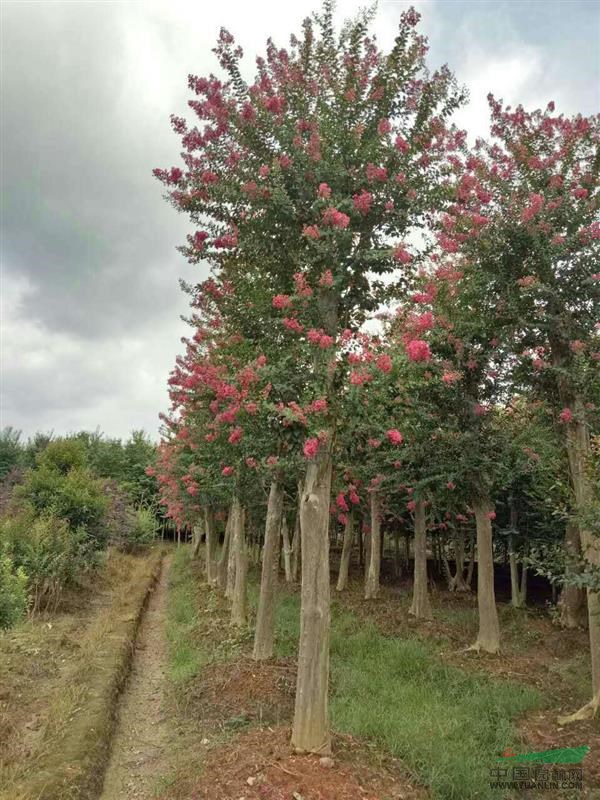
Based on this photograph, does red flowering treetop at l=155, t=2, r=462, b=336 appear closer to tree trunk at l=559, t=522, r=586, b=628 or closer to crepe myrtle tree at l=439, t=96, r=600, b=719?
crepe myrtle tree at l=439, t=96, r=600, b=719

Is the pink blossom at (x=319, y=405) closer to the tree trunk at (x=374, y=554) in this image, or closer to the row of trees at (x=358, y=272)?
the row of trees at (x=358, y=272)

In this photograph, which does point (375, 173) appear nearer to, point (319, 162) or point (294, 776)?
point (319, 162)

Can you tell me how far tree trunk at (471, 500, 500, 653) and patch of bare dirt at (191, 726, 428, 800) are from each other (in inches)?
291

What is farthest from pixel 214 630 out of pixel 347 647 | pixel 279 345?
pixel 279 345

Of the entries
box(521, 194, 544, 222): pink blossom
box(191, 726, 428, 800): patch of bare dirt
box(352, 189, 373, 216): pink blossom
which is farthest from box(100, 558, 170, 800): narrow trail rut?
box(521, 194, 544, 222): pink blossom

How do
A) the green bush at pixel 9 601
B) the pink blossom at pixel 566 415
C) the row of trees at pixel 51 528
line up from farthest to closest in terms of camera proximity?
the row of trees at pixel 51 528, the pink blossom at pixel 566 415, the green bush at pixel 9 601

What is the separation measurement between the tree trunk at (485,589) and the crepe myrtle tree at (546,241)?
333 centimetres

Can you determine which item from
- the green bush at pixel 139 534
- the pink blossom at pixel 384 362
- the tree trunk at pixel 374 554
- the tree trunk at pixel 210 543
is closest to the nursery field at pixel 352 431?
the pink blossom at pixel 384 362

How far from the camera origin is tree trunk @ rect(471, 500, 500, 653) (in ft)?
41.3

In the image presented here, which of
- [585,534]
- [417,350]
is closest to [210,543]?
[585,534]

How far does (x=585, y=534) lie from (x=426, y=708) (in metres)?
4.13

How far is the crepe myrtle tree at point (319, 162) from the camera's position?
7.06m

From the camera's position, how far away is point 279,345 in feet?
24.6

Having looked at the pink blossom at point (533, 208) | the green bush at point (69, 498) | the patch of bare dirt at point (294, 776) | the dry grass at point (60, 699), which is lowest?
the dry grass at point (60, 699)
